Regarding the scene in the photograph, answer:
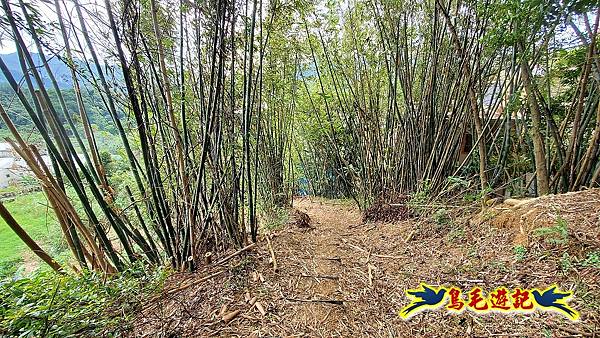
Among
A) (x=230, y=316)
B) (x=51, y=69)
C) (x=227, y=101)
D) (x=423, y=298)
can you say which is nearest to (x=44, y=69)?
(x=51, y=69)

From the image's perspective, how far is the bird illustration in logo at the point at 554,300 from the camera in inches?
41.0

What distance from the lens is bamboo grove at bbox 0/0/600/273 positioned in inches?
52.8

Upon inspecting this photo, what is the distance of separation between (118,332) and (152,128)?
1.13m

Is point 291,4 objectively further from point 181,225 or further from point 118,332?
point 118,332

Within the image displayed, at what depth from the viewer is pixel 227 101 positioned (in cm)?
200

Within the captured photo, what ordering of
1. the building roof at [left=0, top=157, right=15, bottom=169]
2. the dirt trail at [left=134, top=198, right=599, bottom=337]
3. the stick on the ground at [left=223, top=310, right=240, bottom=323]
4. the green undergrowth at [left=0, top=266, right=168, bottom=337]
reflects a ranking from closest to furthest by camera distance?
→ the green undergrowth at [left=0, top=266, right=168, bottom=337]
the dirt trail at [left=134, top=198, right=599, bottom=337]
the stick on the ground at [left=223, top=310, right=240, bottom=323]
the building roof at [left=0, top=157, right=15, bottom=169]

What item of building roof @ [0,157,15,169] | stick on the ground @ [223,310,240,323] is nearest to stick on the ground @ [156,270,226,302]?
stick on the ground @ [223,310,240,323]

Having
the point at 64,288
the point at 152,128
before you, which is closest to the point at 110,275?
the point at 64,288

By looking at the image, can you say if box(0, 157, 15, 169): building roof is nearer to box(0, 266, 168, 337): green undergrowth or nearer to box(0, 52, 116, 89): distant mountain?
box(0, 52, 116, 89): distant mountain

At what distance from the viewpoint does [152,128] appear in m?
1.75

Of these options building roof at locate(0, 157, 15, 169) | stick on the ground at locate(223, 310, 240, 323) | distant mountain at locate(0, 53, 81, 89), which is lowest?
stick on the ground at locate(223, 310, 240, 323)

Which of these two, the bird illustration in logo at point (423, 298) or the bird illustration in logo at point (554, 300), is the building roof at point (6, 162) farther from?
the bird illustration in logo at point (554, 300)

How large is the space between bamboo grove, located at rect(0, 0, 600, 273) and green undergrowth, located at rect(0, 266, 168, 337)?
192mm

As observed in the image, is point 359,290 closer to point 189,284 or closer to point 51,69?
point 189,284
